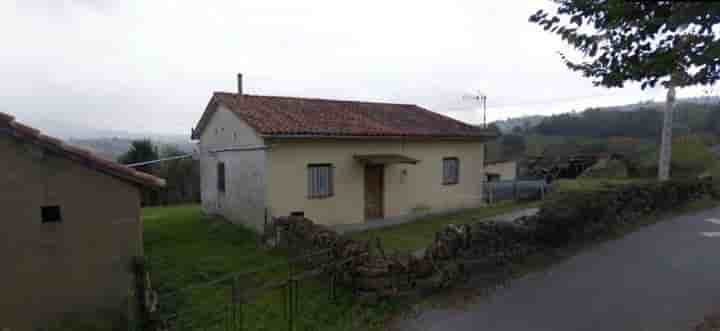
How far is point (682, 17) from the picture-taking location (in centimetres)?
365

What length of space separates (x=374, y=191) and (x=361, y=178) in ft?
3.57

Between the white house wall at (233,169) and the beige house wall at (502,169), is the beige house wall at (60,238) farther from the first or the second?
the beige house wall at (502,169)

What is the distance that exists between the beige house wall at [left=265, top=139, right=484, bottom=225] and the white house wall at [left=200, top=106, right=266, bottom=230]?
2.21 ft

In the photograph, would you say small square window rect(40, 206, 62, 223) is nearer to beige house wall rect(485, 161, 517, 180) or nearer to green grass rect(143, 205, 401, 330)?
green grass rect(143, 205, 401, 330)

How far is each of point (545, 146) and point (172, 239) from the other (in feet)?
120

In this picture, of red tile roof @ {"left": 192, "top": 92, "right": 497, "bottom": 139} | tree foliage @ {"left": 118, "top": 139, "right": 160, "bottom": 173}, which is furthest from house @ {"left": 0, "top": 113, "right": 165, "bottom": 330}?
Answer: tree foliage @ {"left": 118, "top": 139, "right": 160, "bottom": 173}

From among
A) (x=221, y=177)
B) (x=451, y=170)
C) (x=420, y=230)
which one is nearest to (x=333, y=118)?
(x=420, y=230)

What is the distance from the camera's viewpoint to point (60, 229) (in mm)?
6203

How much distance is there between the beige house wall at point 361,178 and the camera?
12898 mm

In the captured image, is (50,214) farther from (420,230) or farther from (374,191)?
(374,191)

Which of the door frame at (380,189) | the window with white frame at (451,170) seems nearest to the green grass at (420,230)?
the door frame at (380,189)

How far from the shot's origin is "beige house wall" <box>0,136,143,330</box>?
19.4 feet

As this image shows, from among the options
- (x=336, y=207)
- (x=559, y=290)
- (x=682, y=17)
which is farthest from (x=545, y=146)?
(x=682, y=17)

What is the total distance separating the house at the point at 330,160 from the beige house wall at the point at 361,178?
0.03 m
